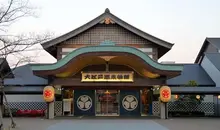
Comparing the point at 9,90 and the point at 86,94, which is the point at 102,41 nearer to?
the point at 86,94

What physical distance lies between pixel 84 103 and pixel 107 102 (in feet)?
5.88

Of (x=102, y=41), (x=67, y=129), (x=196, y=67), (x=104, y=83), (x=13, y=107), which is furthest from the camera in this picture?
(x=196, y=67)

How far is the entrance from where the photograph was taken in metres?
25.4

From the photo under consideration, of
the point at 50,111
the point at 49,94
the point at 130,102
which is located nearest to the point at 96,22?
the point at 49,94

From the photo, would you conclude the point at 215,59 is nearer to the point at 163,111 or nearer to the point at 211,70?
the point at 211,70

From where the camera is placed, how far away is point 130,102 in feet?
83.5

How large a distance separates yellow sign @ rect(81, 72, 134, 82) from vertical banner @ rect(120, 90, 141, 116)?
3.21m

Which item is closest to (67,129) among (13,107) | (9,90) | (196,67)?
(9,90)

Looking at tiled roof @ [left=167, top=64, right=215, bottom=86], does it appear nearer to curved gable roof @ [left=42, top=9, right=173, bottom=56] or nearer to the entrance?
the entrance

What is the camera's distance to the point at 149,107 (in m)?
25.8

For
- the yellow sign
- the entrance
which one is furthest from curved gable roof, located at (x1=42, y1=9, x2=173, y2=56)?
the entrance

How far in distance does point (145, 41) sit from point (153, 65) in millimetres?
4327

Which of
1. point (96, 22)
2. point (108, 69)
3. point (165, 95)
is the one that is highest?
point (96, 22)

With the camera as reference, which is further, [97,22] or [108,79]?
[97,22]
